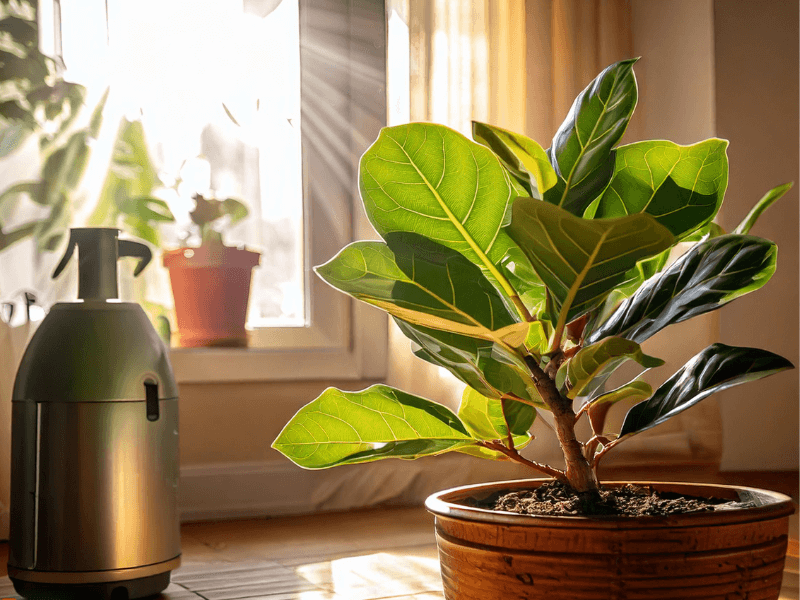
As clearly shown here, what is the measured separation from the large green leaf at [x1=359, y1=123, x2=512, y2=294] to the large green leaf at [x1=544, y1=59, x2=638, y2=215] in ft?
0.12

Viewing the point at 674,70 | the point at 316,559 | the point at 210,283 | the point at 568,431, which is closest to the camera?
the point at 568,431

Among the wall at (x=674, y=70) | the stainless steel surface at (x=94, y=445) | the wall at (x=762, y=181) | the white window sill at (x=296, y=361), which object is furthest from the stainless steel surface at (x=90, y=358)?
the wall at (x=762, y=181)

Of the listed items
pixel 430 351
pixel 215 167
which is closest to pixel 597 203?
pixel 430 351

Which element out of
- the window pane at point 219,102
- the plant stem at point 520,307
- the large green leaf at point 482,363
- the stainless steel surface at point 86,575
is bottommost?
the stainless steel surface at point 86,575

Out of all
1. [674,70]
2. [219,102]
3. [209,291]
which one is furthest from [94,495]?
[674,70]

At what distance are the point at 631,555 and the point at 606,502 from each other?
0.26ft

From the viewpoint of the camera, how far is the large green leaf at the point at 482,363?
0.46 m

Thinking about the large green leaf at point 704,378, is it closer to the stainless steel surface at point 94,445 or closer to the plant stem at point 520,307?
the plant stem at point 520,307

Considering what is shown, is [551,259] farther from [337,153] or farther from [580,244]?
[337,153]

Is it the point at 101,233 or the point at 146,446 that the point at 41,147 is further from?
the point at 146,446

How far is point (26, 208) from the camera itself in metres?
1.32

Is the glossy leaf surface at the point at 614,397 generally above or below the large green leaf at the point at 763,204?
below

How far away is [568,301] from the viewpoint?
43cm

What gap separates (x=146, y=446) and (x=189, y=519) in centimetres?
62
